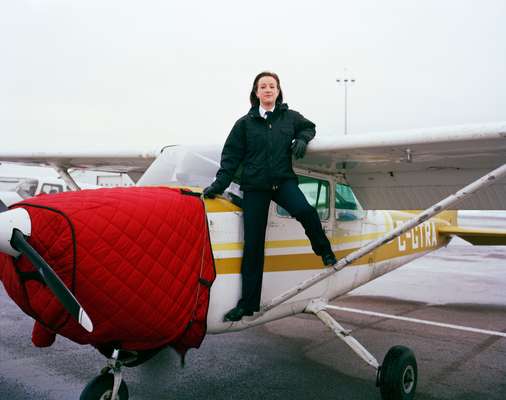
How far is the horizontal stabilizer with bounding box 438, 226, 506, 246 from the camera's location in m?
7.43

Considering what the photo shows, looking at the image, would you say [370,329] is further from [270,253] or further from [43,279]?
[43,279]

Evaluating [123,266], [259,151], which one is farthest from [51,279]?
[259,151]

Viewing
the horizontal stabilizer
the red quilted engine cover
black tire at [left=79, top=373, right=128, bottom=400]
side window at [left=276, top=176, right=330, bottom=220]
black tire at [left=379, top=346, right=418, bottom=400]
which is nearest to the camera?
the red quilted engine cover

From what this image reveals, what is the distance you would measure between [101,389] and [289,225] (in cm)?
176

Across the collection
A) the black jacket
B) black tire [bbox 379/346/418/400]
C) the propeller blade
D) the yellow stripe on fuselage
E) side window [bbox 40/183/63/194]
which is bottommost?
black tire [bbox 379/346/418/400]

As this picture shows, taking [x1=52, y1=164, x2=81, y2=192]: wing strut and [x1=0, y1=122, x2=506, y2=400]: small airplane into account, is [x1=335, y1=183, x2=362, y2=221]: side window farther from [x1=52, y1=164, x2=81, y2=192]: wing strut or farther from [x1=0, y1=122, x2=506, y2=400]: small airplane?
[x1=52, y1=164, x2=81, y2=192]: wing strut

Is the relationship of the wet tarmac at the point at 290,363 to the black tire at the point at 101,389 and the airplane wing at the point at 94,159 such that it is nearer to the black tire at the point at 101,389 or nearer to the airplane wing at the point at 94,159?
the black tire at the point at 101,389

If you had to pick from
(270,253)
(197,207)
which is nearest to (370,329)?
(270,253)

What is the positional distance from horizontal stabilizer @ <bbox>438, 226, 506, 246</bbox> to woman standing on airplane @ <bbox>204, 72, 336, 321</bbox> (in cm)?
478

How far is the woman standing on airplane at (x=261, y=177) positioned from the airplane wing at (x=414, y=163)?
35 centimetres

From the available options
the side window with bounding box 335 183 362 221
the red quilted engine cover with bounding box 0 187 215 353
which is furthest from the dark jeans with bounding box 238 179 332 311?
the side window with bounding box 335 183 362 221

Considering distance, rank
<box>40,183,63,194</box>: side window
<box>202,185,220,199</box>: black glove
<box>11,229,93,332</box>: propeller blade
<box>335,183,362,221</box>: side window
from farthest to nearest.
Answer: <box>40,183,63,194</box>: side window < <box>335,183,362,221</box>: side window < <box>202,185,220,199</box>: black glove < <box>11,229,93,332</box>: propeller blade

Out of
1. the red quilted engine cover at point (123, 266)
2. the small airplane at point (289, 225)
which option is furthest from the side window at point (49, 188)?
the red quilted engine cover at point (123, 266)

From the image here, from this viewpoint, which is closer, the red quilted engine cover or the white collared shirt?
the red quilted engine cover
